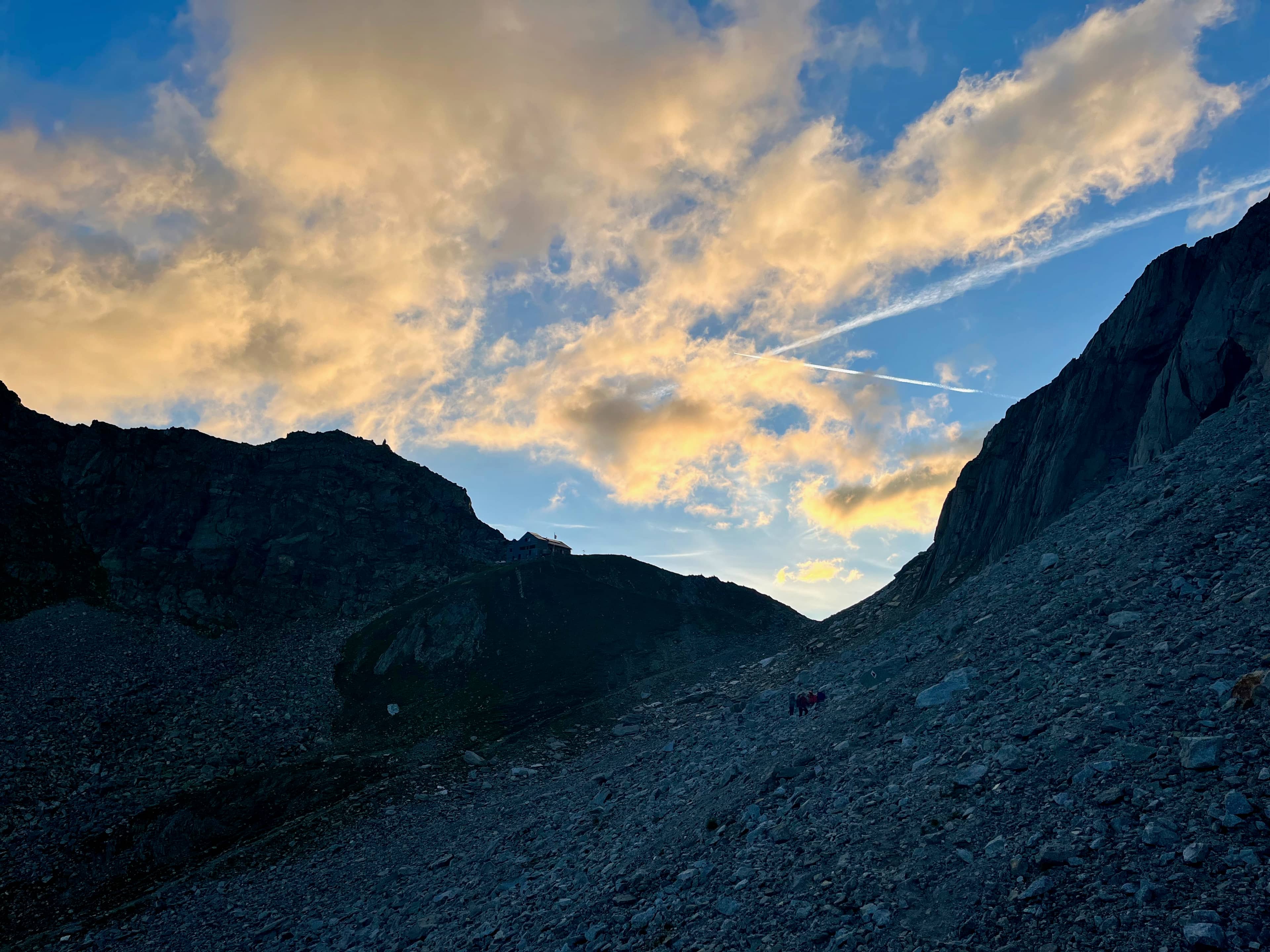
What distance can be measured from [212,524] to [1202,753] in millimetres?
94332

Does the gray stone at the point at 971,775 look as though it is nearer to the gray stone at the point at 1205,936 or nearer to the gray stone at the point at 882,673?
the gray stone at the point at 1205,936

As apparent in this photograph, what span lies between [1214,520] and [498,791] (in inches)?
1473

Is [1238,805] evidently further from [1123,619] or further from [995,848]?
[1123,619]

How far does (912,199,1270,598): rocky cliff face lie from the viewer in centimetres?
3844

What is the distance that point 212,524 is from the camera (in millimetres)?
81562

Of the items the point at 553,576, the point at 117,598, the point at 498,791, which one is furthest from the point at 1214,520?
the point at 117,598

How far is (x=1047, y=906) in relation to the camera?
35.4 ft

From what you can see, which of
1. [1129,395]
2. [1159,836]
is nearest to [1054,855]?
[1159,836]

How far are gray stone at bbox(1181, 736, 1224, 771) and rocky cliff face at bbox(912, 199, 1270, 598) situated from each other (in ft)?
109

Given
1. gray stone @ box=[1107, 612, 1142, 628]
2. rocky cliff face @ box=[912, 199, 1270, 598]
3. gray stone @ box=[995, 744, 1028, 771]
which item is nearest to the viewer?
gray stone @ box=[995, 744, 1028, 771]

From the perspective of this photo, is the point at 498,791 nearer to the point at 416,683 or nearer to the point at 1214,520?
the point at 416,683

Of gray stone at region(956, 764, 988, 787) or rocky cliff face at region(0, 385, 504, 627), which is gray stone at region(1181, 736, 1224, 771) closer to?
gray stone at region(956, 764, 988, 787)

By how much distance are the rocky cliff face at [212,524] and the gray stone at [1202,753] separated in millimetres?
78265

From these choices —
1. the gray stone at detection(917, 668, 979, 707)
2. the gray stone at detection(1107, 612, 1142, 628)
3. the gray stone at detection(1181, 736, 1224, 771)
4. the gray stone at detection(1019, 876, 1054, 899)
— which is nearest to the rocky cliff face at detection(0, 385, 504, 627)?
the gray stone at detection(917, 668, 979, 707)
